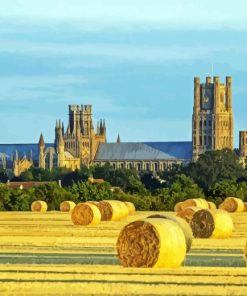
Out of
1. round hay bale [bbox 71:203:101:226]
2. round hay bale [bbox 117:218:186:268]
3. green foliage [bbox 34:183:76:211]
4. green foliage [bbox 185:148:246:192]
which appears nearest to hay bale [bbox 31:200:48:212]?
green foliage [bbox 34:183:76:211]

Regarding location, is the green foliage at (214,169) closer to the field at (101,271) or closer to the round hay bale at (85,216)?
the round hay bale at (85,216)

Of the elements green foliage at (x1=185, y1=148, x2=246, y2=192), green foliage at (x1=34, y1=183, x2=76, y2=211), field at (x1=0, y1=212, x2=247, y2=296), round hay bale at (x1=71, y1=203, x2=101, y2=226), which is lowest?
field at (x1=0, y1=212, x2=247, y2=296)

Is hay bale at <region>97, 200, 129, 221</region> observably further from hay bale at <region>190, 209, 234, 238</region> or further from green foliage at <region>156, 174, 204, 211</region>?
green foliage at <region>156, 174, 204, 211</region>

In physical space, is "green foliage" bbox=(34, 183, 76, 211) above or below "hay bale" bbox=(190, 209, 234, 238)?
above

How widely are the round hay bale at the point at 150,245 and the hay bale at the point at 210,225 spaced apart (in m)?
13.3

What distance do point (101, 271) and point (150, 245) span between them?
81 cm

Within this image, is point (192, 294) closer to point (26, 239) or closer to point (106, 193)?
point (26, 239)

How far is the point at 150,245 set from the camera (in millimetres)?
21219

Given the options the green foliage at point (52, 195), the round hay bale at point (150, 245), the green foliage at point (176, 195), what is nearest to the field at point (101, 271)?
the round hay bale at point (150, 245)

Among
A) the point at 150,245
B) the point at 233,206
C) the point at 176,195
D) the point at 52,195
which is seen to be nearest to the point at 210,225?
the point at 150,245

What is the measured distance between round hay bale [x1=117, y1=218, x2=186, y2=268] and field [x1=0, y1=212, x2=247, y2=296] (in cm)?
19

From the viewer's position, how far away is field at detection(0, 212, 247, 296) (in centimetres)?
1834

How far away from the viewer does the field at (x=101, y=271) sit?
1834 cm

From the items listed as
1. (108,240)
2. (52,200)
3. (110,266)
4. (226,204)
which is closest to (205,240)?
(108,240)
